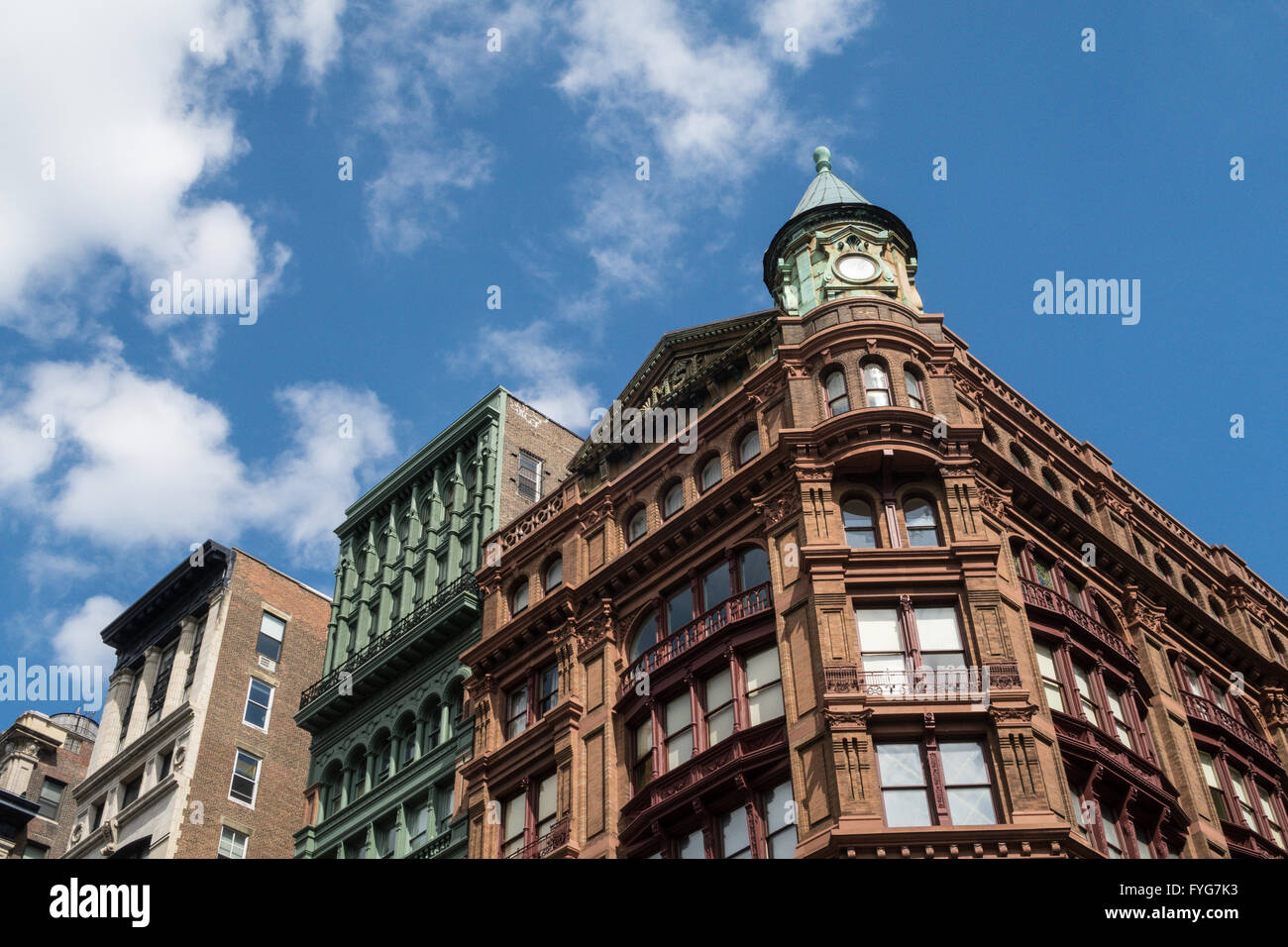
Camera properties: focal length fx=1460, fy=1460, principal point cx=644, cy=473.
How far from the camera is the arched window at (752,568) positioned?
37344 mm

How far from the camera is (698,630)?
123 feet

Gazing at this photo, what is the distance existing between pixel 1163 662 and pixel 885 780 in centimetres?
1370

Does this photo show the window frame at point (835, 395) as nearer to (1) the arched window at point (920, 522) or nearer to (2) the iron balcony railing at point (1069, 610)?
(1) the arched window at point (920, 522)

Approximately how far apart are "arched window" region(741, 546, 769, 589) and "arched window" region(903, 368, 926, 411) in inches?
225

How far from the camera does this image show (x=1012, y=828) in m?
28.9

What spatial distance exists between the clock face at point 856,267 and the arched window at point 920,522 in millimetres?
9324

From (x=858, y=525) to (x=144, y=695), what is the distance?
37.8 m

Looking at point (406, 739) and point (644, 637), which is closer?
point (644, 637)

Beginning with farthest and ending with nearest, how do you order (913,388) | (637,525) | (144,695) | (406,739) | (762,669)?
(144,695) < (406,739) < (637,525) < (913,388) < (762,669)

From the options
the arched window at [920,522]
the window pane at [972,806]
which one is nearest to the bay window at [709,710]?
the arched window at [920,522]

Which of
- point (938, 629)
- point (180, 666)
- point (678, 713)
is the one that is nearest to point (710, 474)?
point (678, 713)

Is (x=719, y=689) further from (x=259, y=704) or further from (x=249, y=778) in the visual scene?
(x=259, y=704)

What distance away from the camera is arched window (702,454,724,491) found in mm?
41375
